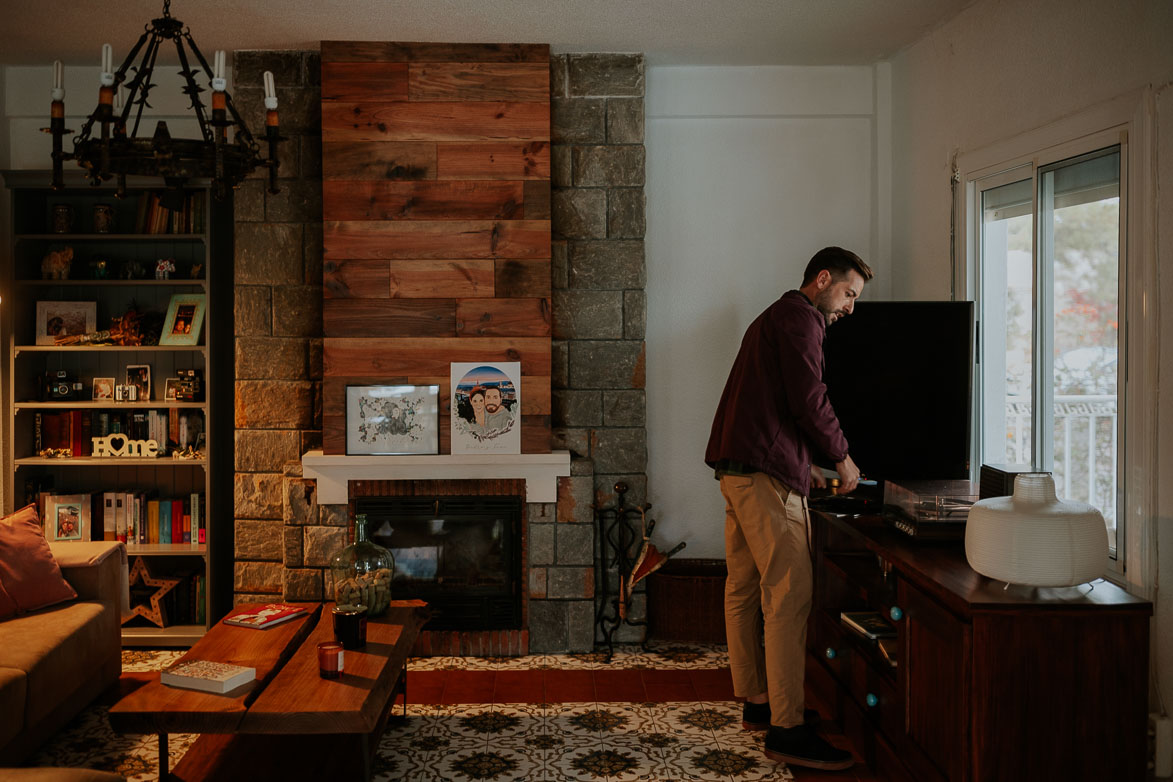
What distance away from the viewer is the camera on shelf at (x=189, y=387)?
4340 millimetres

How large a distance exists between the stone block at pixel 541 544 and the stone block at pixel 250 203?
1.90 metres

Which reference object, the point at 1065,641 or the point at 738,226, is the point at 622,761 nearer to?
the point at 1065,641

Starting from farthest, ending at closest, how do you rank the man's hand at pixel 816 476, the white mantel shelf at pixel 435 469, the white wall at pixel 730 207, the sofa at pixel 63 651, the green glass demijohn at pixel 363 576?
the white wall at pixel 730 207
the white mantel shelf at pixel 435 469
the man's hand at pixel 816 476
the green glass demijohn at pixel 363 576
the sofa at pixel 63 651

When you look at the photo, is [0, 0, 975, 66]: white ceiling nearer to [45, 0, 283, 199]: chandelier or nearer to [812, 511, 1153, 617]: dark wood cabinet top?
[45, 0, 283, 199]: chandelier

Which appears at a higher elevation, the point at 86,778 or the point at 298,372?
the point at 298,372

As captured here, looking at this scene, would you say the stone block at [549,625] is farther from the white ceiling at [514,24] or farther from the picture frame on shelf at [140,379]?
the white ceiling at [514,24]

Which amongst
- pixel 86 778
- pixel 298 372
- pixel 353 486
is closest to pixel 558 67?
pixel 298 372

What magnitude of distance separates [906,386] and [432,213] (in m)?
2.14

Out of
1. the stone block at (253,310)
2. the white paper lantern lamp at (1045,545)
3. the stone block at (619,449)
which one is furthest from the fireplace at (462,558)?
the white paper lantern lamp at (1045,545)

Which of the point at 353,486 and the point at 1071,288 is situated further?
the point at 353,486

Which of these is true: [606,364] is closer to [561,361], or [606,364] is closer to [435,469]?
[561,361]

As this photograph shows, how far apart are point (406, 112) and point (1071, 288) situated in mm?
2758

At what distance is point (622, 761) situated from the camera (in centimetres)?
300

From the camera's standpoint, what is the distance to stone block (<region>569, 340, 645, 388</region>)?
423 centimetres
